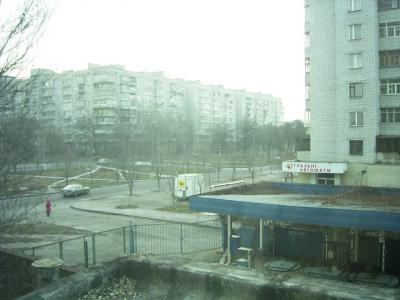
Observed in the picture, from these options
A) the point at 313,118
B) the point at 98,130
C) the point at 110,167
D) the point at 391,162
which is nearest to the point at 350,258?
the point at 391,162

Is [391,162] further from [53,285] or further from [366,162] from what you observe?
[53,285]

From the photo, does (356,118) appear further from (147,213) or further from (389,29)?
(147,213)

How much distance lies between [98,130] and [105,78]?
1087 centimetres

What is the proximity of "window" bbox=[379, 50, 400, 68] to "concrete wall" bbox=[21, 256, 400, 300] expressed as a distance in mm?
26571

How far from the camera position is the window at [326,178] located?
3062 cm

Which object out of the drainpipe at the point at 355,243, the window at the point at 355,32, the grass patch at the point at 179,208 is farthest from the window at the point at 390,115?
the drainpipe at the point at 355,243

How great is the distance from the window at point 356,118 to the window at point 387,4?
25.6ft

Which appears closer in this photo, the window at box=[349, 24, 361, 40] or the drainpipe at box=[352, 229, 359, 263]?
the drainpipe at box=[352, 229, 359, 263]

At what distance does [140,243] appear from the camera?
17750 millimetres

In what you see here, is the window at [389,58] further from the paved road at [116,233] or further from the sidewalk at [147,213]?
the paved road at [116,233]

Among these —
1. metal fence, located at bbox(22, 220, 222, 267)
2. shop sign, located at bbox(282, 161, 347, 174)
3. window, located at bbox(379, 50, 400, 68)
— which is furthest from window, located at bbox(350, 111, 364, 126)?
metal fence, located at bbox(22, 220, 222, 267)

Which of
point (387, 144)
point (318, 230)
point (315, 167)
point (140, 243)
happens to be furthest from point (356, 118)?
point (140, 243)

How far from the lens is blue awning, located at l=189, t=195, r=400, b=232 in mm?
10500

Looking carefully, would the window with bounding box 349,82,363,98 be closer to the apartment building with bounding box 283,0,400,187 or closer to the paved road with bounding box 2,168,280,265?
the apartment building with bounding box 283,0,400,187
